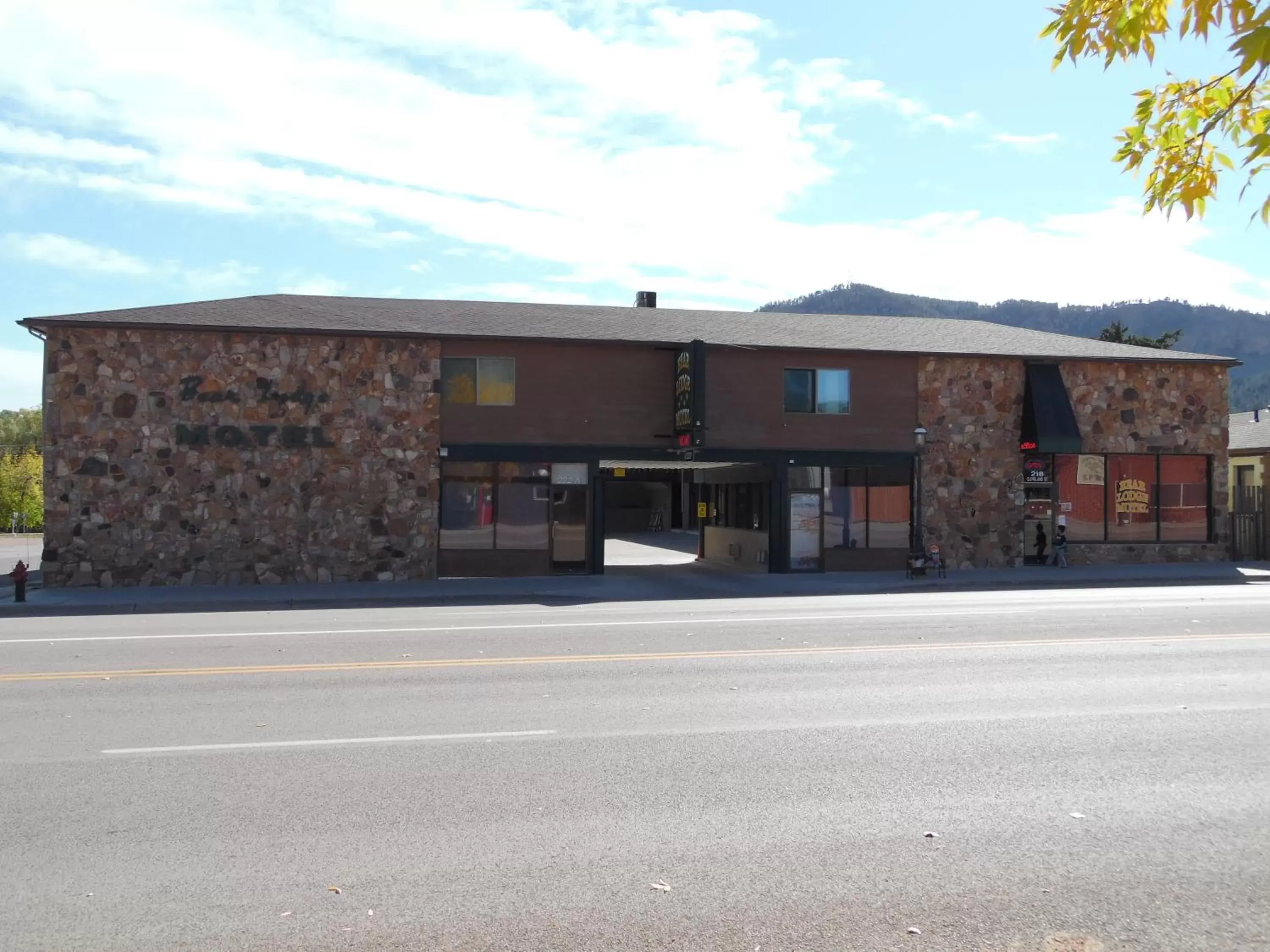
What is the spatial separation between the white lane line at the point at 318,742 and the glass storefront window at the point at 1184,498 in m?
25.5

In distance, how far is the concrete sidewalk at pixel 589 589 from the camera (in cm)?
2086

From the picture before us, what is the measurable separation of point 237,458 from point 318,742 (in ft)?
59.0

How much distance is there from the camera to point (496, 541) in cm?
2614

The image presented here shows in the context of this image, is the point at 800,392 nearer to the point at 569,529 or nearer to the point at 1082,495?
the point at 569,529

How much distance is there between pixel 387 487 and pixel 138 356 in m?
5.96

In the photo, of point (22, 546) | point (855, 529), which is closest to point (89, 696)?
point (855, 529)

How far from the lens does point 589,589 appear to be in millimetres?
23875

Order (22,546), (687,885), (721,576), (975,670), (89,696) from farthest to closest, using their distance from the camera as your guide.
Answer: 1. (22,546)
2. (721,576)
3. (975,670)
4. (89,696)
5. (687,885)

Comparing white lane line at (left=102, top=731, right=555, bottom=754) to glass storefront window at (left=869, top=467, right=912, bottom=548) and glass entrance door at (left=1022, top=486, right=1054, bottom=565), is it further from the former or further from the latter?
glass entrance door at (left=1022, top=486, right=1054, bottom=565)

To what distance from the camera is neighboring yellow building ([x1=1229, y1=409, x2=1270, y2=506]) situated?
108 ft

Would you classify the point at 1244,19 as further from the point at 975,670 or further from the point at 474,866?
the point at 975,670

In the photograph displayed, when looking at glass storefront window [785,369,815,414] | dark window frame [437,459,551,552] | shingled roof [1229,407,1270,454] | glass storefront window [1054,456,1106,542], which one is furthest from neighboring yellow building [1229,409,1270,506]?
dark window frame [437,459,551,552]

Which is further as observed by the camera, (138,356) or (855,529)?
(855,529)

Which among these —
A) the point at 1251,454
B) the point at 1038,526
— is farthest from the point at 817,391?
the point at 1251,454
